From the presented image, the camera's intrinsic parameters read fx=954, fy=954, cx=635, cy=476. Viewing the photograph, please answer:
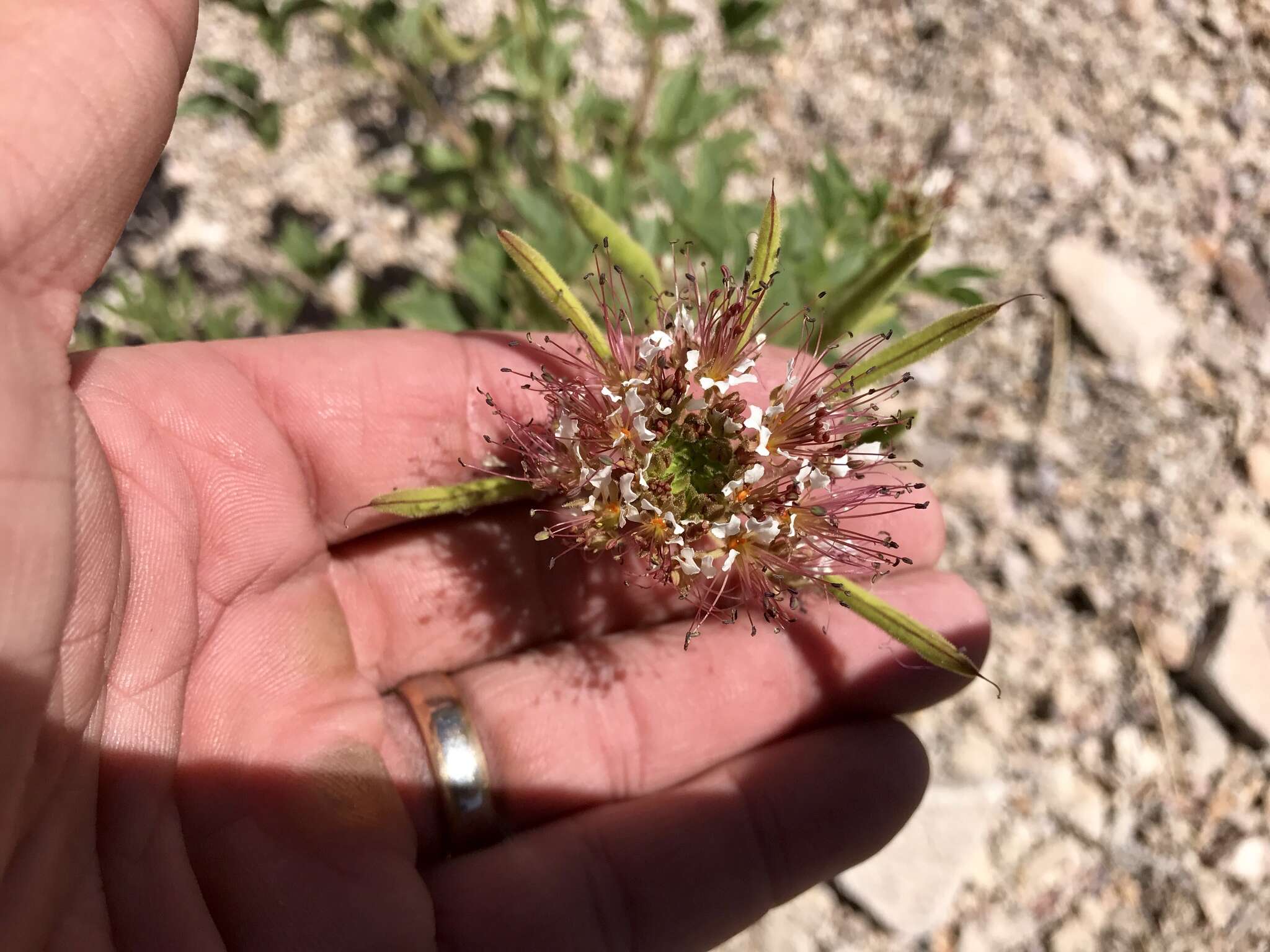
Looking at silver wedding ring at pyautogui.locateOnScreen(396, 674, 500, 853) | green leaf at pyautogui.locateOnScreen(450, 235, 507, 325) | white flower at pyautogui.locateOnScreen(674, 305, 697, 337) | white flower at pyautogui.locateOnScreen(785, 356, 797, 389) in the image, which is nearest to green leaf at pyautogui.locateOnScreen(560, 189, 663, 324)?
white flower at pyautogui.locateOnScreen(674, 305, 697, 337)

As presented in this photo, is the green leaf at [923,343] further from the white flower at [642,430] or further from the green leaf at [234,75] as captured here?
the green leaf at [234,75]

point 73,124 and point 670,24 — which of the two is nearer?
point 73,124

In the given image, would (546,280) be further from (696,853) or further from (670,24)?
(696,853)

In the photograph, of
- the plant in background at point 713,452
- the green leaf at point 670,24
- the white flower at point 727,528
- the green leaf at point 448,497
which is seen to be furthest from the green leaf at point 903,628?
the green leaf at point 670,24

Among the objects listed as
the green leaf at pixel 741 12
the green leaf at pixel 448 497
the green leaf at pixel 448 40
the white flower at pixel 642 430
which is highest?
the green leaf at pixel 741 12

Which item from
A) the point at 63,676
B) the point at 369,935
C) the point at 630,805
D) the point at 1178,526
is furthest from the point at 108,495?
the point at 1178,526

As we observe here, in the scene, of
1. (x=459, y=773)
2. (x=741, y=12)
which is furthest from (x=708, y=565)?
(x=741, y=12)

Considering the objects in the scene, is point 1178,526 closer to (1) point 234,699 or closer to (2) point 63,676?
(1) point 234,699

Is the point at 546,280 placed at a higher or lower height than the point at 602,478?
higher
